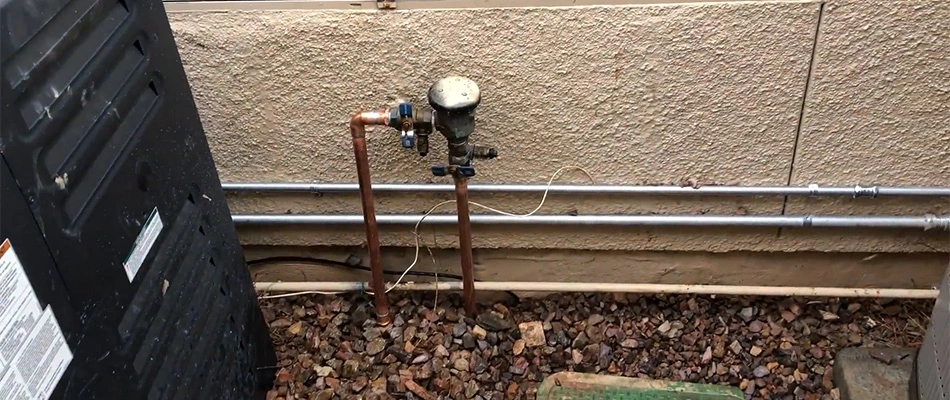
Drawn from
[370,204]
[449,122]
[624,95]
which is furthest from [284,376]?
[624,95]

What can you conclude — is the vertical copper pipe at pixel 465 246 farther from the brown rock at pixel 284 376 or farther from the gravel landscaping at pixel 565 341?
the brown rock at pixel 284 376

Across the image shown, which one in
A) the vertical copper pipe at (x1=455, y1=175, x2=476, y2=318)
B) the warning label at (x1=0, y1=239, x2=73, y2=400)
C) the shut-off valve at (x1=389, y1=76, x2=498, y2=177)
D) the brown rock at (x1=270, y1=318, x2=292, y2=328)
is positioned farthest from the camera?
the brown rock at (x1=270, y1=318, x2=292, y2=328)

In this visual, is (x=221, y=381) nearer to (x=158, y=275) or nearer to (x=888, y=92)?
(x=158, y=275)

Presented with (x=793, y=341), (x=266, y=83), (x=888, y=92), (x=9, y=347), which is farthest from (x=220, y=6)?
(x=793, y=341)

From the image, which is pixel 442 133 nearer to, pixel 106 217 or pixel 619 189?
pixel 619 189

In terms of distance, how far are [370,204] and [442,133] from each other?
36 cm

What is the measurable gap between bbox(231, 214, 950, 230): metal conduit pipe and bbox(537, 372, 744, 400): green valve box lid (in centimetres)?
46

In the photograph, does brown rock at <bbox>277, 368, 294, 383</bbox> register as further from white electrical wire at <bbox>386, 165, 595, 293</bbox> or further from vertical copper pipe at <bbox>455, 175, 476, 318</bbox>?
vertical copper pipe at <bbox>455, 175, 476, 318</bbox>

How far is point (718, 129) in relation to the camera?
199 cm

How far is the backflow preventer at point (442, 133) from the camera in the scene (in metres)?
1.76

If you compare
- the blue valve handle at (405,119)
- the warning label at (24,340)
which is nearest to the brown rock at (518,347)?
the blue valve handle at (405,119)

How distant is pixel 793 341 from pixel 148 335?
5.95 ft

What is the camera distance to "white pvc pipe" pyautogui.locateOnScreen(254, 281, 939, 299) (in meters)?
2.27

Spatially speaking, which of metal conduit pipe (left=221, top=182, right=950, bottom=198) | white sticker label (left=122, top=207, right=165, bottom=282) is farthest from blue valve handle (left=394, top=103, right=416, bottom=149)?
white sticker label (left=122, top=207, right=165, bottom=282)
